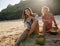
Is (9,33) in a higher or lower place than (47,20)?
lower

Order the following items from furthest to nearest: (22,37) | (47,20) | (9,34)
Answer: (9,34)
(47,20)
(22,37)

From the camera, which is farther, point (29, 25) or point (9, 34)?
point (9, 34)

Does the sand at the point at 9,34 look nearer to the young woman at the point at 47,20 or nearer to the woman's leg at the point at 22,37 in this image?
the woman's leg at the point at 22,37

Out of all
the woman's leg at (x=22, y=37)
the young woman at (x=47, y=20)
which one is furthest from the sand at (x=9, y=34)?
the young woman at (x=47, y=20)

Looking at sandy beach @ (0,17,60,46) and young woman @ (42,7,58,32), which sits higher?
young woman @ (42,7,58,32)

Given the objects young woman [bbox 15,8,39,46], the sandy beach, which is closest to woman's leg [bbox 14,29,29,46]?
young woman [bbox 15,8,39,46]

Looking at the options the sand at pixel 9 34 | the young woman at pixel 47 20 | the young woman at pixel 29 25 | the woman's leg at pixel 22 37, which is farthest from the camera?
the sand at pixel 9 34

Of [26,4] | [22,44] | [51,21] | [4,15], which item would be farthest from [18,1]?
[22,44]

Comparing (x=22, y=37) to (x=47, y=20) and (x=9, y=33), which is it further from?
(x=9, y=33)

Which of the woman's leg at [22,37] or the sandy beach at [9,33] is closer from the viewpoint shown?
the woman's leg at [22,37]

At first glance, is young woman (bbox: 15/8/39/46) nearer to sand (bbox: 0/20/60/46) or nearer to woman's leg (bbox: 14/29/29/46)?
woman's leg (bbox: 14/29/29/46)

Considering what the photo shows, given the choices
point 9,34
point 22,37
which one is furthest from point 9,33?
point 22,37

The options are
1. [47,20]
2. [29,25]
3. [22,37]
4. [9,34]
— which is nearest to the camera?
[22,37]

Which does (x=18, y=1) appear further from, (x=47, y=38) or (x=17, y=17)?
(x=47, y=38)
